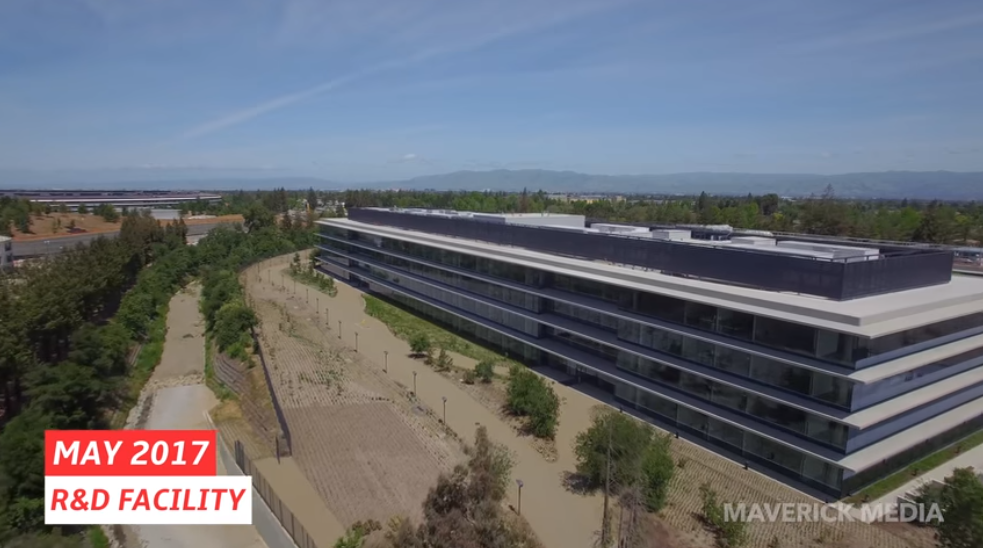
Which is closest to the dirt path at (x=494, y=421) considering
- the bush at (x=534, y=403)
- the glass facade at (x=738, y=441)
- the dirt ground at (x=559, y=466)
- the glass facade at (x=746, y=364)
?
the dirt ground at (x=559, y=466)

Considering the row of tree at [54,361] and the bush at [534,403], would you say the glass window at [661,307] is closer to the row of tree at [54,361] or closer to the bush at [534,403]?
the bush at [534,403]

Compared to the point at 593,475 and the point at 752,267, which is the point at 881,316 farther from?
the point at 593,475

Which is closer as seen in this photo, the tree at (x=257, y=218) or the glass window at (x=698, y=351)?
the glass window at (x=698, y=351)

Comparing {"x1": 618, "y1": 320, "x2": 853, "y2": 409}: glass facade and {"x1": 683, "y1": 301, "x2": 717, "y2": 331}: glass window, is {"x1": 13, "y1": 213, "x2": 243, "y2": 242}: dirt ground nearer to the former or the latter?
{"x1": 618, "y1": 320, "x2": 853, "y2": 409}: glass facade

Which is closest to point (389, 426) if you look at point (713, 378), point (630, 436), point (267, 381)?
point (267, 381)

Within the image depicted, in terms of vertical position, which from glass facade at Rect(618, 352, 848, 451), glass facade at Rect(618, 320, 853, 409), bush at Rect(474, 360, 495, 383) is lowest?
bush at Rect(474, 360, 495, 383)

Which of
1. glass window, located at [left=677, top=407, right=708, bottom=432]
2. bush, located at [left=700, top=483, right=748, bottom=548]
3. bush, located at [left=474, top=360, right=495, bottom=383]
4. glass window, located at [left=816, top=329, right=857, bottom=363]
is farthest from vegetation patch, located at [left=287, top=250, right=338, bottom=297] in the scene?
glass window, located at [left=816, top=329, right=857, bottom=363]
